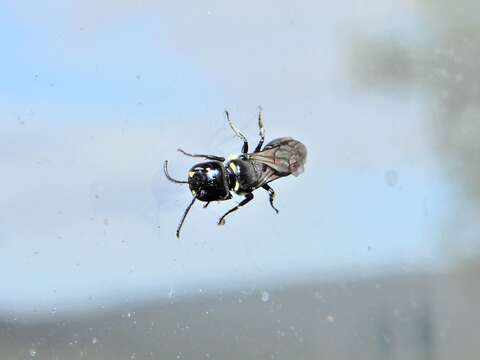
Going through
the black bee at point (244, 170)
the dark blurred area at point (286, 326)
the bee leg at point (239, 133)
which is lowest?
the dark blurred area at point (286, 326)

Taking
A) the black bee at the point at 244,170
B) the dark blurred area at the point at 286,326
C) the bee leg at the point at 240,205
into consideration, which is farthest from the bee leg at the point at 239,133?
the dark blurred area at the point at 286,326

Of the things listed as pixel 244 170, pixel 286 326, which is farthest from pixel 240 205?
pixel 286 326

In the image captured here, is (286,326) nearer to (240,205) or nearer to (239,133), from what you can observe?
(240,205)

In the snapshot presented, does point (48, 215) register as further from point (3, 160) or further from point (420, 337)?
point (420, 337)

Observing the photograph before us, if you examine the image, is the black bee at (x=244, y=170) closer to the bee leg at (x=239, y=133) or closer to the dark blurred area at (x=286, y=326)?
the bee leg at (x=239, y=133)

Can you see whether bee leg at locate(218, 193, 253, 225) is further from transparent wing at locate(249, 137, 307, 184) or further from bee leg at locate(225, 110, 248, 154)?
bee leg at locate(225, 110, 248, 154)

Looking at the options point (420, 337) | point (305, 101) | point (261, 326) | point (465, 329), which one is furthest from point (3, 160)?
point (465, 329)

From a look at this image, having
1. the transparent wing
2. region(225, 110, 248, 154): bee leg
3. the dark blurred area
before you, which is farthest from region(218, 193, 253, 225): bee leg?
the dark blurred area
